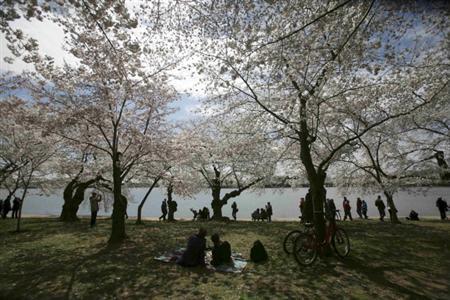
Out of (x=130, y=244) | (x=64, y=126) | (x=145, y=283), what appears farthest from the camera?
(x=64, y=126)

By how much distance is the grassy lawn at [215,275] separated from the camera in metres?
6.11

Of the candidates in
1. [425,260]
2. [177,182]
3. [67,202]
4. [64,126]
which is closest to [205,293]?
[425,260]

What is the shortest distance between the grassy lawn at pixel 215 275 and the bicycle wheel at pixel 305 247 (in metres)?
0.27

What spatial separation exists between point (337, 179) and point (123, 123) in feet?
72.1

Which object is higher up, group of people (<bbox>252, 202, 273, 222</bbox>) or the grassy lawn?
group of people (<bbox>252, 202, 273, 222</bbox>)

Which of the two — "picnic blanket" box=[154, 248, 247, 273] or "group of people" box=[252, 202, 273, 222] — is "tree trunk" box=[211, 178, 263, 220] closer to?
"group of people" box=[252, 202, 273, 222]

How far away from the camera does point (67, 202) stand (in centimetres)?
2108

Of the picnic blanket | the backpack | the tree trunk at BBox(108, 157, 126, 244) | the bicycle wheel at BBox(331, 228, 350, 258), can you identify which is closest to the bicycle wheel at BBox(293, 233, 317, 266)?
the bicycle wheel at BBox(331, 228, 350, 258)

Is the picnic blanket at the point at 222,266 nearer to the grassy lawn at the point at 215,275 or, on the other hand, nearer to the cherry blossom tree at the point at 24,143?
the grassy lawn at the point at 215,275

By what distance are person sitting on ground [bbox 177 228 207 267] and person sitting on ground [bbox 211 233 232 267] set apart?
324 millimetres

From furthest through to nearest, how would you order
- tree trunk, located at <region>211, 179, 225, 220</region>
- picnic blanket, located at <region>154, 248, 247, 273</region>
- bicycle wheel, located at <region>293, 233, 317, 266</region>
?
tree trunk, located at <region>211, 179, 225, 220</region>
bicycle wheel, located at <region>293, 233, 317, 266</region>
picnic blanket, located at <region>154, 248, 247, 273</region>

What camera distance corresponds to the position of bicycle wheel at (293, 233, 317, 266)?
8.18 meters

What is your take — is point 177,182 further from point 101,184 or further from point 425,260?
point 425,260

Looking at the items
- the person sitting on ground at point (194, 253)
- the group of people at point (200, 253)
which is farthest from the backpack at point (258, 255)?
the person sitting on ground at point (194, 253)
